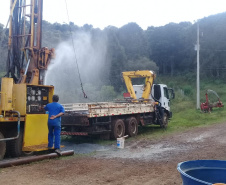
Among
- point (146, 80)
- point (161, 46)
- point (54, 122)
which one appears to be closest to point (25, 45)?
point (54, 122)

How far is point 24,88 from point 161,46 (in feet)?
140

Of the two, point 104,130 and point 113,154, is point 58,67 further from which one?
point 113,154

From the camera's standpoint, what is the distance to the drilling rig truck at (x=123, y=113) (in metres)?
10.6

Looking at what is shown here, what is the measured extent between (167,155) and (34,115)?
385cm

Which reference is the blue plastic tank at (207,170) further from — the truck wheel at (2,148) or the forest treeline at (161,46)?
the forest treeline at (161,46)

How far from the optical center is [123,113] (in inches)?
476

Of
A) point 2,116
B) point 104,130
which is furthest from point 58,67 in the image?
point 2,116

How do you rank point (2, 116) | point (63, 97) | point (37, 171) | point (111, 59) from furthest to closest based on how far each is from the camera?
point (111, 59), point (63, 97), point (2, 116), point (37, 171)

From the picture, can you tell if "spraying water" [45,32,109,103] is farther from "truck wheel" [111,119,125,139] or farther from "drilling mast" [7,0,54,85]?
"drilling mast" [7,0,54,85]

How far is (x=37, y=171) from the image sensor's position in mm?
6465

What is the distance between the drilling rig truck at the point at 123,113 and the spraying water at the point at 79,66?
5543 millimetres

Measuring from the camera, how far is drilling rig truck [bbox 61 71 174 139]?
1059 centimetres

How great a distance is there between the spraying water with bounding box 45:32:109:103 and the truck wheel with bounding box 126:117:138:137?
7.07m

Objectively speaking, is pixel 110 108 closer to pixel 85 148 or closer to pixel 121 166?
pixel 85 148
